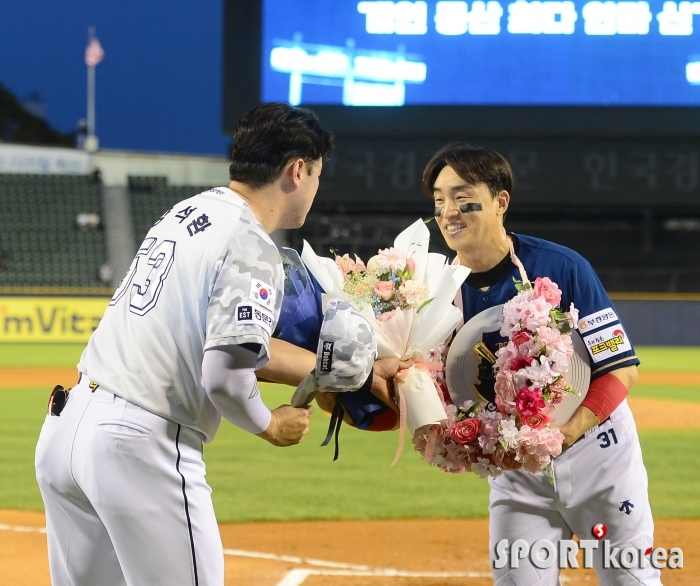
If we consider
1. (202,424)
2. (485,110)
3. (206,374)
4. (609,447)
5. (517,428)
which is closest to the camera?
(206,374)

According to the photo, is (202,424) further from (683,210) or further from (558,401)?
(683,210)

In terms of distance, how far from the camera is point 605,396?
122 inches

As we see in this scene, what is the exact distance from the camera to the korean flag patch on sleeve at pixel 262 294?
7.96 feet

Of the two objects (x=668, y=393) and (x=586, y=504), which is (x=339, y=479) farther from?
(x=668, y=393)

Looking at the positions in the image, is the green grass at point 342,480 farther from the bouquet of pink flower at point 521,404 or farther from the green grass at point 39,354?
the green grass at point 39,354

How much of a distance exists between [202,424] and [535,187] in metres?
18.3

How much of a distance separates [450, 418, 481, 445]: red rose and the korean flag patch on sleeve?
2.73ft

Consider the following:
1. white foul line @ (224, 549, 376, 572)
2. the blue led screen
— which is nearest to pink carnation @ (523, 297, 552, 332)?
white foul line @ (224, 549, 376, 572)

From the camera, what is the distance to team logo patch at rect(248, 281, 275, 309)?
7.96 feet

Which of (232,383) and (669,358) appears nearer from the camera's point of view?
(232,383)

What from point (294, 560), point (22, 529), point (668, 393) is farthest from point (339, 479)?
point (668, 393)

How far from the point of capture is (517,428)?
292cm

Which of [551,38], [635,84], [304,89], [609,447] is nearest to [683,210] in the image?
[635,84]

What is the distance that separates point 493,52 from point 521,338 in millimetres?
17726
